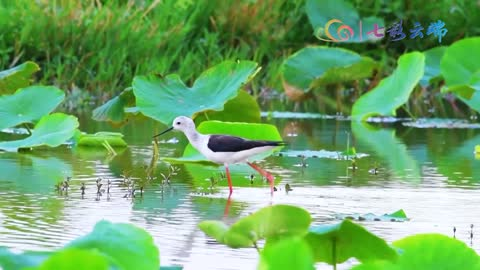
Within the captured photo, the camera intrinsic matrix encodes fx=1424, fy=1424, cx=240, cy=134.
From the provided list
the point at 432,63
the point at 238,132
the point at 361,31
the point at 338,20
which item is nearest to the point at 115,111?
the point at 238,132

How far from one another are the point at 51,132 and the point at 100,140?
0.64m

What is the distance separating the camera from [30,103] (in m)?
7.46

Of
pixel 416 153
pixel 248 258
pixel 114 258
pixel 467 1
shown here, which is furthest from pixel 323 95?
pixel 114 258

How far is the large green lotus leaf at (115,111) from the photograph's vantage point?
7645mm

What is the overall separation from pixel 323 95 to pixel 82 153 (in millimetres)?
4711

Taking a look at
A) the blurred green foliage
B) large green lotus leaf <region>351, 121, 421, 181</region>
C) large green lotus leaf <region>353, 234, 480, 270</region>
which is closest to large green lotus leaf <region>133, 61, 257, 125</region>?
large green lotus leaf <region>351, 121, 421, 181</region>

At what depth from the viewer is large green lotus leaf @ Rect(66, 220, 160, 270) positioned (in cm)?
309

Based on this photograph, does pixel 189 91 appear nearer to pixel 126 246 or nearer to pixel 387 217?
pixel 387 217

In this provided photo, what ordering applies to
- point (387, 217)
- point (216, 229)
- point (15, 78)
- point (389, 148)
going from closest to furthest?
point (216, 229), point (387, 217), point (15, 78), point (389, 148)

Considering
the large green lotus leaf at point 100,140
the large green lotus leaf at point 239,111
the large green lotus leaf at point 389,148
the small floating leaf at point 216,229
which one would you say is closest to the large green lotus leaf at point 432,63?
the large green lotus leaf at point 389,148

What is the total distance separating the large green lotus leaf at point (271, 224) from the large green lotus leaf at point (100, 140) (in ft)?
14.1

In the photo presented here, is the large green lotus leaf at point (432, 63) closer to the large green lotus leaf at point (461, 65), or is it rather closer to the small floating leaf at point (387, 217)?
the large green lotus leaf at point (461, 65)

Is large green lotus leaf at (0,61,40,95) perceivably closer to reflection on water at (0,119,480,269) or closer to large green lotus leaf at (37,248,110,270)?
reflection on water at (0,119,480,269)

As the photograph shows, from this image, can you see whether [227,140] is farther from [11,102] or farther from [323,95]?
[323,95]
